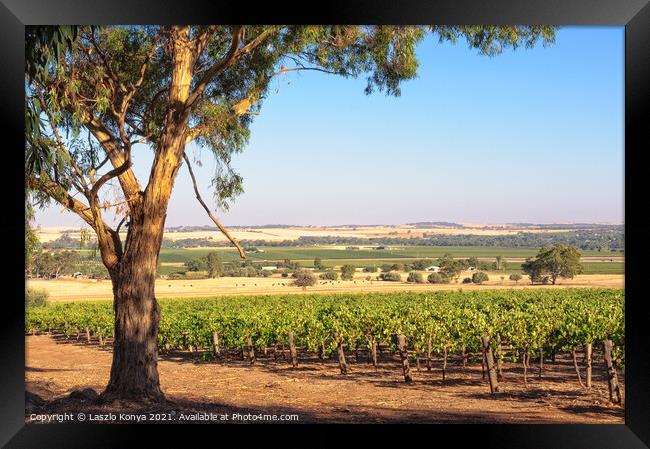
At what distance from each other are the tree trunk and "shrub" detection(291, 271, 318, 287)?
3012cm

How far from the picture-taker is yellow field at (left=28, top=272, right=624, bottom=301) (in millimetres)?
34562

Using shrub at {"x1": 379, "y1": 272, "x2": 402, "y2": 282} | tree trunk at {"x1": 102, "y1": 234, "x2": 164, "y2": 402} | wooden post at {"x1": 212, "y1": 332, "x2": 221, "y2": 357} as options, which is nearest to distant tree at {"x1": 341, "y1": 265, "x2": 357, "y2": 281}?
shrub at {"x1": 379, "y1": 272, "x2": 402, "y2": 282}

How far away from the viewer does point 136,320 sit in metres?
6.80

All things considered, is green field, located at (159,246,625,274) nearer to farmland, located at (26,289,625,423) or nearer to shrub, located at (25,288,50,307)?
shrub, located at (25,288,50,307)

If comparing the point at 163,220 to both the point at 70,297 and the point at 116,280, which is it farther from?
the point at 70,297

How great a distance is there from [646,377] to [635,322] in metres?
0.40

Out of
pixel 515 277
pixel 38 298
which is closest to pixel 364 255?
pixel 515 277

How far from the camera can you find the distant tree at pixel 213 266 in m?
40.9

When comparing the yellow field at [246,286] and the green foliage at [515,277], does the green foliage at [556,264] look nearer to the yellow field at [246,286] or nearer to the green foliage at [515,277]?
the yellow field at [246,286]

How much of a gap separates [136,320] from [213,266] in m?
34.7

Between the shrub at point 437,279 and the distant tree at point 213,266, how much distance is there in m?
13.4

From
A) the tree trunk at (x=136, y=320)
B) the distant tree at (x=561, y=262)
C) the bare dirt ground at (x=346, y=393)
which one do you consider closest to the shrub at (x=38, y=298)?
the bare dirt ground at (x=346, y=393)
